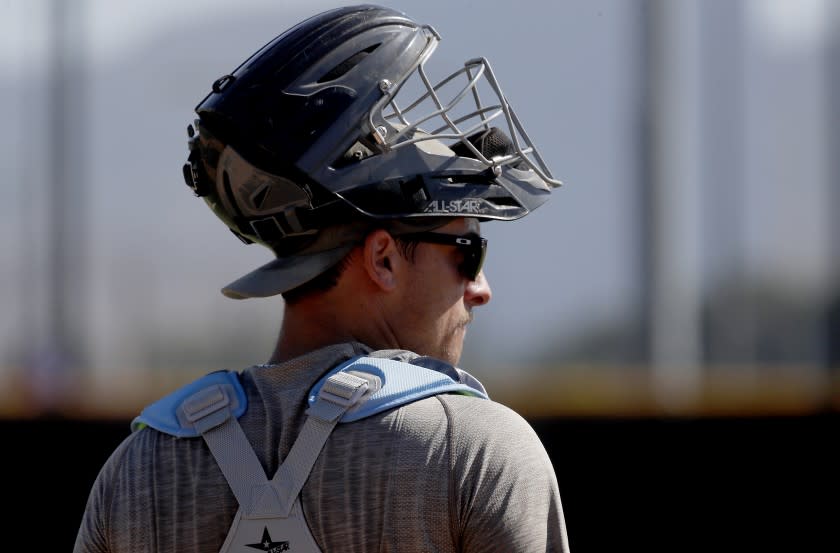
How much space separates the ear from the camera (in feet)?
6.37

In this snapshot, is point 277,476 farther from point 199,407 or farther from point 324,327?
point 324,327

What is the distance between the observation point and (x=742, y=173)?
26.1ft

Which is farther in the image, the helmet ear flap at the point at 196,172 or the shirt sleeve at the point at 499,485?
the helmet ear flap at the point at 196,172

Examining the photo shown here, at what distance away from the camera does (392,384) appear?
5.82 feet

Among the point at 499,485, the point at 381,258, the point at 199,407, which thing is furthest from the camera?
the point at 381,258

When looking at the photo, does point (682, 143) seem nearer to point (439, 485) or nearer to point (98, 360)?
point (98, 360)

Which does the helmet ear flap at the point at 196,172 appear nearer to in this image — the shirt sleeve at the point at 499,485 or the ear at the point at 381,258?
the ear at the point at 381,258

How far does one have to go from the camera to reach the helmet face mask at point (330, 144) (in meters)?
1.90

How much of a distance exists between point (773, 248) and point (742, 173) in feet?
1.84

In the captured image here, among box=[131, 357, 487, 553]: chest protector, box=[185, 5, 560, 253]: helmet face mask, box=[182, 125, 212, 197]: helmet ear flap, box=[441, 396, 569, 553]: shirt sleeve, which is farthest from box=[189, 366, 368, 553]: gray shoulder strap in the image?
box=[182, 125, 212, 197]: helmet ear flap

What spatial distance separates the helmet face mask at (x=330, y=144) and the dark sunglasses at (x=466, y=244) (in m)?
0.04

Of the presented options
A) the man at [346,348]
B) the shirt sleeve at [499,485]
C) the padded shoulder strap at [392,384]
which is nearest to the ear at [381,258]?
the man at [346,348]

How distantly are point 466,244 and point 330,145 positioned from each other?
0.29 meters

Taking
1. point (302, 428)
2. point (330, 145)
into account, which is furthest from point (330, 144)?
point (302, 428)
